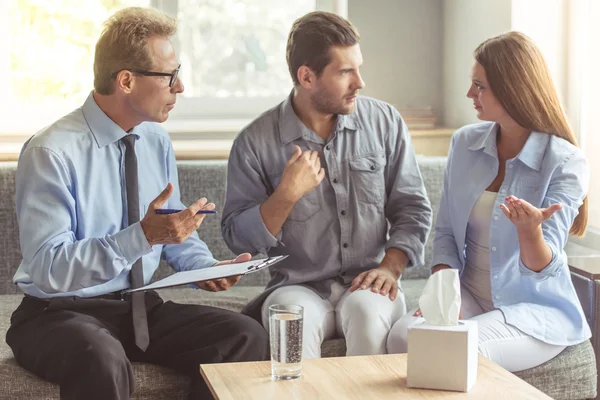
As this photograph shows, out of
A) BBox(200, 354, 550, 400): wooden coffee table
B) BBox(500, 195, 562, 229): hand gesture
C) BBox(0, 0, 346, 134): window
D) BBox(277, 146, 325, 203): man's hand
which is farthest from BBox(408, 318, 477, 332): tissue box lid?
BBox(0, 0, 346, 134): window

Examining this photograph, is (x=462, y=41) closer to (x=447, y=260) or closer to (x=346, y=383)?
(x=447, y=260)

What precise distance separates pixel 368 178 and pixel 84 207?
80 cm

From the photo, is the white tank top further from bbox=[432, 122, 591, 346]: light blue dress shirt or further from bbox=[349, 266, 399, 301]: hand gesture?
bbox=[349, 266, 399, 301]: hand gesture

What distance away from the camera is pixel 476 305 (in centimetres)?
230

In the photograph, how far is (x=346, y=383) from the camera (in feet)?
5.32

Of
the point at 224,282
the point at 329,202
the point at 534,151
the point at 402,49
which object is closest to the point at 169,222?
the point at 224,282

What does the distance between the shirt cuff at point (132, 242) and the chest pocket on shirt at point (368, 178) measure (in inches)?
27.3

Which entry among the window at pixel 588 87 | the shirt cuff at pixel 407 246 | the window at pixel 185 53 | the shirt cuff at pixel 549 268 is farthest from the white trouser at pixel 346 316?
the window at pixel 185 53

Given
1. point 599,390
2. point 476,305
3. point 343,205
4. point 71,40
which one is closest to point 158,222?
point 343,205

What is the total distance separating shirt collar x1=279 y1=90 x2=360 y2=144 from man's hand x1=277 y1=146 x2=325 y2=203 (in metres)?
0.16

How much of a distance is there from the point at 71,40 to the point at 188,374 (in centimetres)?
180

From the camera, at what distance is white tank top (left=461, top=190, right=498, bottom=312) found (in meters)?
2.29

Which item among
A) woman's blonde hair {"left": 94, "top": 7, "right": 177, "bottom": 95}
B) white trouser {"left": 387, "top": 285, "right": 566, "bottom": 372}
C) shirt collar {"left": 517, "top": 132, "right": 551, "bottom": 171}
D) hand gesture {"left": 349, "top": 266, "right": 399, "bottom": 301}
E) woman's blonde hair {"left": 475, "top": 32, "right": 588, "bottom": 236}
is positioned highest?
woman's blonde hair {"left": 94, "top": 7, "right": 177, "bottom": 95}

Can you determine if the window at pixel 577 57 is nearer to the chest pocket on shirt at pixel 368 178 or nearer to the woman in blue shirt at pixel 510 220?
the woman in blue shirt at pixel 510 220
